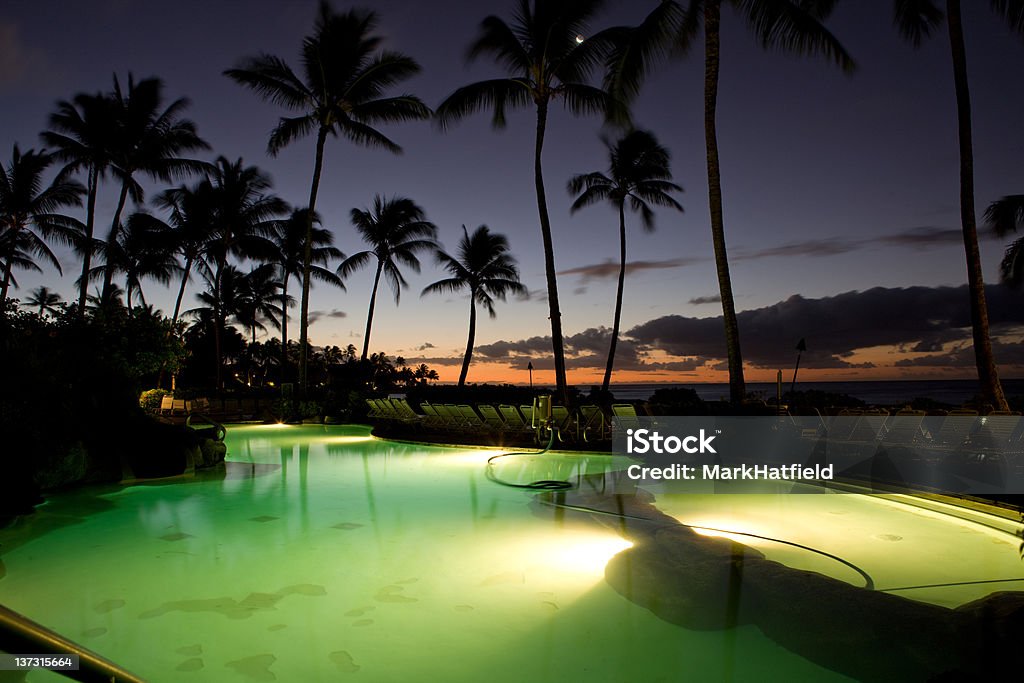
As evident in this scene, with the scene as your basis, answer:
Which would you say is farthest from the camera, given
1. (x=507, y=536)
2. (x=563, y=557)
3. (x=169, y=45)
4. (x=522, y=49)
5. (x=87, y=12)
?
(x=522, y=49)

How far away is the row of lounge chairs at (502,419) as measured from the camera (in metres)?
13.0

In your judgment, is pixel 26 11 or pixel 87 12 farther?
pixel 26 11

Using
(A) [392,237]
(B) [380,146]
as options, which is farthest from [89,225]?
(A) [392,237]

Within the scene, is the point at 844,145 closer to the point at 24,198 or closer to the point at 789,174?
the point at 789,174

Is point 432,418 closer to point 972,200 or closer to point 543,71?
point 543,71

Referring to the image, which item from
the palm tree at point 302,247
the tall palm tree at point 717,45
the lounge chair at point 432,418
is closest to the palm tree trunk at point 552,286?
the lounge chair at point 432,418

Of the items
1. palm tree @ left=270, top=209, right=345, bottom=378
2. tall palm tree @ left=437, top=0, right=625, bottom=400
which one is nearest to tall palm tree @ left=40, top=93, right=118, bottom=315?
palm tree @ left=270, top=209, right=345, bottom=378

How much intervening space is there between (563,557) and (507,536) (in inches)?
35.8

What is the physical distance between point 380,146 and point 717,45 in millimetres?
12745

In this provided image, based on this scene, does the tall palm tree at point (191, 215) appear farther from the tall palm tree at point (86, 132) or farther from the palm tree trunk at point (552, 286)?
the palm tree trunk at point (552, 286)

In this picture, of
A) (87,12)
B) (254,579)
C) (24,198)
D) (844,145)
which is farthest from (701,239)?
(24,198)

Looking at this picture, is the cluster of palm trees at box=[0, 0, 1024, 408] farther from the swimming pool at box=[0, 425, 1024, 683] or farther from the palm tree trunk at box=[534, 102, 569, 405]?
the swimming pool at box=[0, 425, 1024, 683]

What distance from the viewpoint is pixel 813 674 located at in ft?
10.5

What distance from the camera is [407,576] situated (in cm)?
Result: 478
